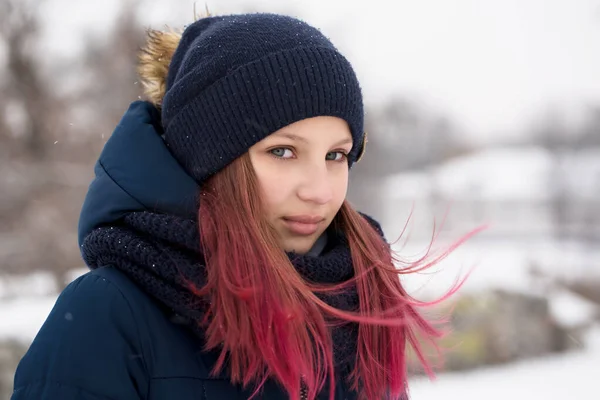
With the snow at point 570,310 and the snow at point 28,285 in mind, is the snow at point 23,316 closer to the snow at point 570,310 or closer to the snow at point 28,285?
the snow at point 28,285

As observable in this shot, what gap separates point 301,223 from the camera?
4.19 ft

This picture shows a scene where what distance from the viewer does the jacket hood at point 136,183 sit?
1206 millimetres

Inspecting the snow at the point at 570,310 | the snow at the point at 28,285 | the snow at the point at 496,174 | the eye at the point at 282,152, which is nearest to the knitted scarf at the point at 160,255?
the eye at the point at 282,152

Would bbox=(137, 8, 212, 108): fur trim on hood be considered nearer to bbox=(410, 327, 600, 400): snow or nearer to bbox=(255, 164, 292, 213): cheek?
bbox=(255, 164, 292, 213): cheek

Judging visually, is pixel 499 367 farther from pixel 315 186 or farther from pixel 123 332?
pixel 123 332

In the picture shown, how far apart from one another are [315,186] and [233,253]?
0.78 feet

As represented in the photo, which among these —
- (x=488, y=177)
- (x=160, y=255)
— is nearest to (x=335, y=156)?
(x=160, y=255)

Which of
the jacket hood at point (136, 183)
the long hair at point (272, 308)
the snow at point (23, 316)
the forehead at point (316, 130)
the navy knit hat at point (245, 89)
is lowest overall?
the snow at point (23, 316)

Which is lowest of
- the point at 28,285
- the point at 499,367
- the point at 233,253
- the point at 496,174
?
the point at 496,174

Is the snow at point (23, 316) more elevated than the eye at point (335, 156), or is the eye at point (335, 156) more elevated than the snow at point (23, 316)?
the eye at point (335, 156)

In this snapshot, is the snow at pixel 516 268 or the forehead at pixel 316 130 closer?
the forehead at pixel 316 130

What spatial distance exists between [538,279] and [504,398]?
2.72 metres

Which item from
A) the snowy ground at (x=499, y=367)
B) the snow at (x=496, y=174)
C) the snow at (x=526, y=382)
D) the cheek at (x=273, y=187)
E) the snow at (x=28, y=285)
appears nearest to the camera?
the cheek at (x=273, y=187)

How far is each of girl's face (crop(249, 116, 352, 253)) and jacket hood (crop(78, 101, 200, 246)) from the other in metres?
0.17
